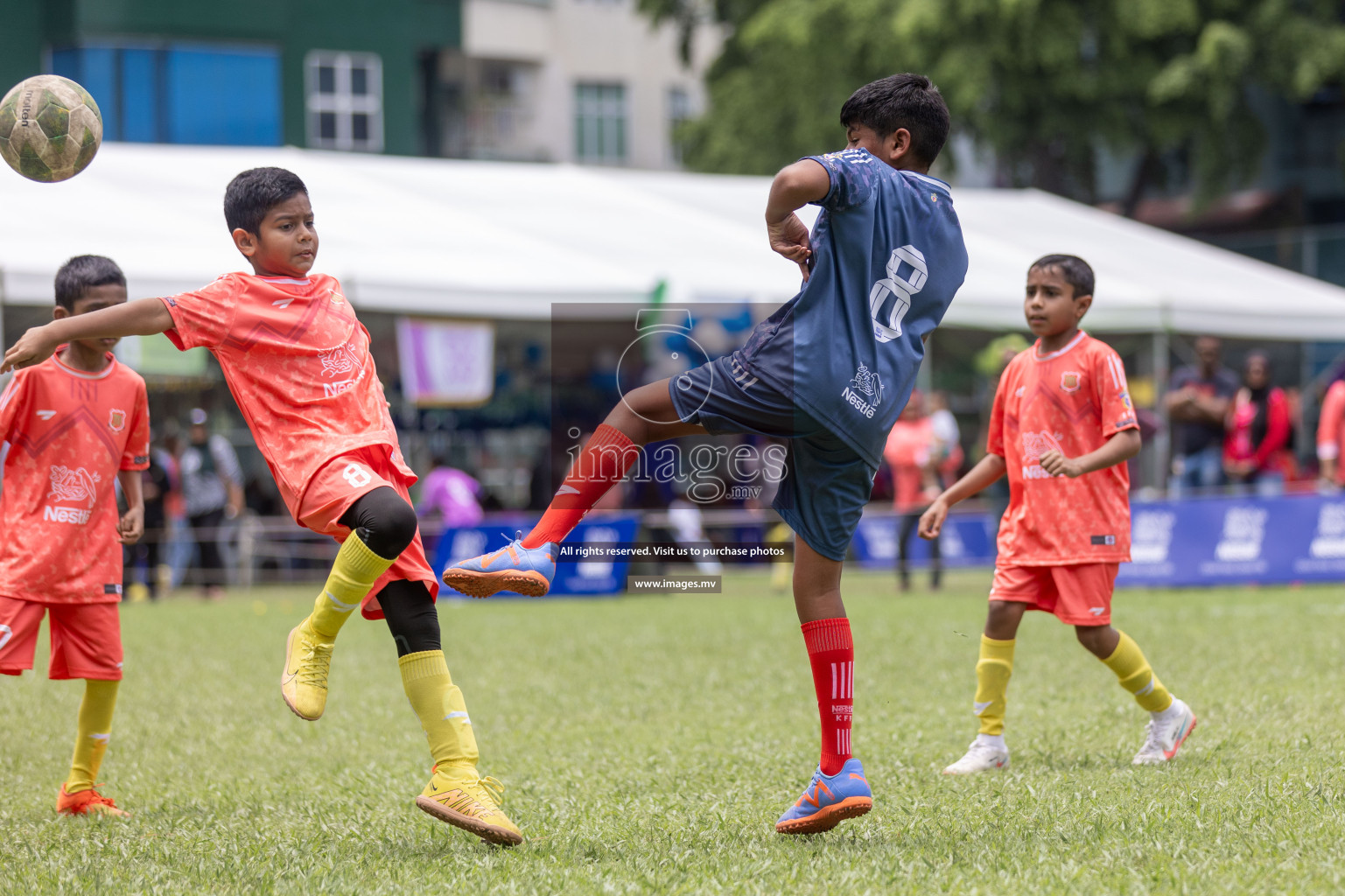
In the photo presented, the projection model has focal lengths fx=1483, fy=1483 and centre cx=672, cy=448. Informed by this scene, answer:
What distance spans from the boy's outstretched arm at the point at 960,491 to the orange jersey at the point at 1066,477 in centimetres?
9

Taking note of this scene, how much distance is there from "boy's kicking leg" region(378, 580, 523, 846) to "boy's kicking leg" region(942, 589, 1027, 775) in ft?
6.63

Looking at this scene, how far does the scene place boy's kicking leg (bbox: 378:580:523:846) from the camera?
3949mm

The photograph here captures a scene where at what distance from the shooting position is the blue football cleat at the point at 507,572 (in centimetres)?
384

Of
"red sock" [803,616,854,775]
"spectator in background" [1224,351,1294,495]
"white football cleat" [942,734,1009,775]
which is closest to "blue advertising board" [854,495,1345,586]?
"spectator in background" [1224,351,1294,495]

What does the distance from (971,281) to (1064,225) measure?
5622 millimetres

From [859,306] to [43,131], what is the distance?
2.52 metres

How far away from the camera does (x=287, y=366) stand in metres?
4.18

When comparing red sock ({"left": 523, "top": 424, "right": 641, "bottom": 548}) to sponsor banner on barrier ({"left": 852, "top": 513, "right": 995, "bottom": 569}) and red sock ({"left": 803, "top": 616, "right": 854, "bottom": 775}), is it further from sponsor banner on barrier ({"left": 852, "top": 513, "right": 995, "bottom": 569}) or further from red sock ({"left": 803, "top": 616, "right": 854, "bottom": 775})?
sponsor banner on barrier ({"left": 852, "top": 513, "right": 995, "bottom": 569})

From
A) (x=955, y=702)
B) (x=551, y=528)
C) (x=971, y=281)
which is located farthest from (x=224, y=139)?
(x=551, y=528)

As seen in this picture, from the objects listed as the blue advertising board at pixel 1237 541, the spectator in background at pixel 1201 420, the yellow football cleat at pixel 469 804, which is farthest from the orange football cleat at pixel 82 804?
the spectator in background at pixel 1201 420

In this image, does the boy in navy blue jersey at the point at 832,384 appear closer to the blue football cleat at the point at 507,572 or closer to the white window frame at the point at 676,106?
the blue football cleat at the point at 507,572

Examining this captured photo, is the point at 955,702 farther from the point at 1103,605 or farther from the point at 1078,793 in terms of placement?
the point at 1078,793

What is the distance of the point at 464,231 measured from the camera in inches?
642

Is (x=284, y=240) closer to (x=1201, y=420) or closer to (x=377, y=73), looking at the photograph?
(x=1201, y=420)
